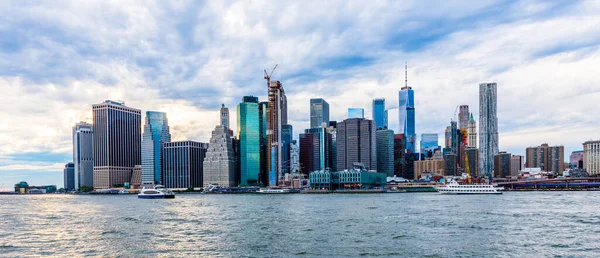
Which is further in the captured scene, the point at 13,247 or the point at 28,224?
the point at 28,224

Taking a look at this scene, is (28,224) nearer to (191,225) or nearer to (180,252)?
(191,225)

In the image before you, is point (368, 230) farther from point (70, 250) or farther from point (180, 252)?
point (70, 250)

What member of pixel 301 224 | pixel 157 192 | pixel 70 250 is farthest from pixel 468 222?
pixel 157 192

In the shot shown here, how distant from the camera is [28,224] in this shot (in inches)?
3184

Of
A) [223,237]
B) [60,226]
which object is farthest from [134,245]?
[60,226]

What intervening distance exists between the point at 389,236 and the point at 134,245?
3204 centimetres

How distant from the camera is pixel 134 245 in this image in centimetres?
5453

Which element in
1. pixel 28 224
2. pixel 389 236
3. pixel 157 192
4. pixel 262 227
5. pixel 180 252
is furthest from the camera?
pixel 157 192

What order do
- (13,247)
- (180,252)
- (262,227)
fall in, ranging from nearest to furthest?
(180,252) < (13,247) < (262,227)

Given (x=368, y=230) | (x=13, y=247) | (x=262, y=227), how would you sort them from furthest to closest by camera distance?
1. (x=262, y=227)
2. (x=368, y=230)
3. (x=13, y=247)

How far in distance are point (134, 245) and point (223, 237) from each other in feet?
38.5

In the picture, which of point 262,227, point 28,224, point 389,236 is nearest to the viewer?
point 389,236

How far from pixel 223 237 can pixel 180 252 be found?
11.6 m

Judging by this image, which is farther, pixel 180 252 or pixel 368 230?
pixel 368 230
